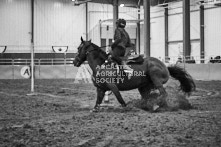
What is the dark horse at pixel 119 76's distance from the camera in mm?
8487

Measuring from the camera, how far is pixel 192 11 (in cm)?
3612

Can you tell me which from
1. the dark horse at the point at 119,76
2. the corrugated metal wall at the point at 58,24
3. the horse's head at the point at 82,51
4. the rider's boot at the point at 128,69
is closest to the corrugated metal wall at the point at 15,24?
the corrugated metal wall at the point at 58,24

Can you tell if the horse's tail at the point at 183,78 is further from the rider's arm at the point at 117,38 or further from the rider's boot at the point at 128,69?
the rider's arm at the point at 117,38

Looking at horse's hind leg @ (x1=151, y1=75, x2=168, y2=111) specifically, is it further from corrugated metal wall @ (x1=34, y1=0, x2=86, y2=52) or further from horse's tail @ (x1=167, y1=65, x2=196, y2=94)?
corrugated metal wall @ (x1=34, y1=0, x2=86, y2=52)

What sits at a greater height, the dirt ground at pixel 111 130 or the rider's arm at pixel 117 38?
the rider's arm at pixel 117 38

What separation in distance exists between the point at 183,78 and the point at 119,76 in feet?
6.13

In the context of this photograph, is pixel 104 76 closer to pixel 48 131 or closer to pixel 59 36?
pixel 48 131

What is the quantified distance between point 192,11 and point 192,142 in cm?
3305

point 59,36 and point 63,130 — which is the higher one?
point 59,36

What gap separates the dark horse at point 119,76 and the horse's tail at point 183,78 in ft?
1.50

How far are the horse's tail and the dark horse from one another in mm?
458

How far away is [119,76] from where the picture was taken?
8.61 metres

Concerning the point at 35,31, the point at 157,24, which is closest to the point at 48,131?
the point at 35,31

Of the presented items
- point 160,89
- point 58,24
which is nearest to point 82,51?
point 160,89
